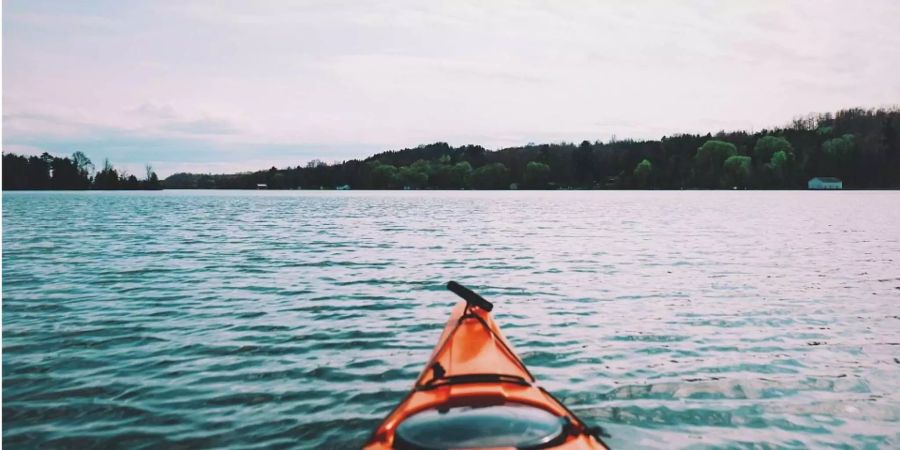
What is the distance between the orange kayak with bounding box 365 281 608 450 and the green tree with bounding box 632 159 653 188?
18928 cm

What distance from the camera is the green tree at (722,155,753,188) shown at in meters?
170

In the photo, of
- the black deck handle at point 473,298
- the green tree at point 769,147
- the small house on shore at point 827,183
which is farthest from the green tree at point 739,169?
the black deck handle at point 473,298

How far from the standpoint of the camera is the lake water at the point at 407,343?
8.53 metres

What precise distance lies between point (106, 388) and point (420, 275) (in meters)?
12.8

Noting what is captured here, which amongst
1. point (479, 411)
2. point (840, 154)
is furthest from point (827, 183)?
point (479, 411)

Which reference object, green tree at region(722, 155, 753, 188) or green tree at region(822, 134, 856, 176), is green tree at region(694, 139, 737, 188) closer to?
green tree at region(722, 155, 753, 188)

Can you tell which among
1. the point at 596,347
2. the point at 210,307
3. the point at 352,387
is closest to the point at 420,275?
the point at 210,307

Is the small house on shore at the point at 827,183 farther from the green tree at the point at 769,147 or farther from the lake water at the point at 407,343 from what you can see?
the lake water at the point at 407,343

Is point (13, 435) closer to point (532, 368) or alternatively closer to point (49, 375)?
point (49, 375)

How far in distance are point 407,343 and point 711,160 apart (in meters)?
184

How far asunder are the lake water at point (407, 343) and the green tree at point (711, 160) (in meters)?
162

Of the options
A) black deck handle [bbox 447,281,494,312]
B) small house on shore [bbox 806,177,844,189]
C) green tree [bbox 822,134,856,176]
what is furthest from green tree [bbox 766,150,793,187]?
black deck handle [bbox 447,281,494,312]

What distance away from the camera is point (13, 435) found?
8.16 m

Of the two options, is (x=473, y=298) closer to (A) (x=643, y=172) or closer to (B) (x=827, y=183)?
(B) (x=827, y=183)
